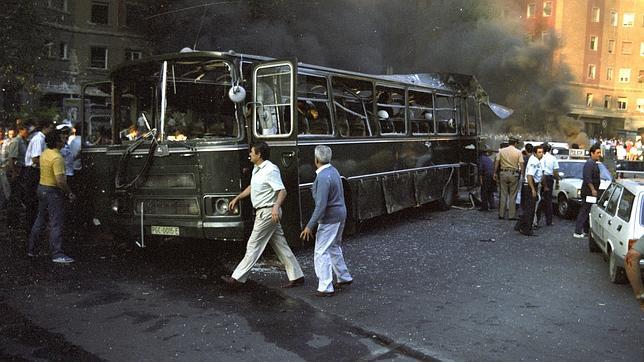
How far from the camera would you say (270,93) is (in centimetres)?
776

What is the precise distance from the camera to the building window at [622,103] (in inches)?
2258

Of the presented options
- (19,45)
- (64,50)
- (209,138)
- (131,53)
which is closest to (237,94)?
(209,138)

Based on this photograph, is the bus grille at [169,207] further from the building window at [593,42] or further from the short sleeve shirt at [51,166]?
the building window at [593,42]

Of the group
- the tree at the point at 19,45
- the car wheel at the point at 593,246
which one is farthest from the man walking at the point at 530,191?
the tree at the point at 19,45

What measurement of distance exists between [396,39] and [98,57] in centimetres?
1871

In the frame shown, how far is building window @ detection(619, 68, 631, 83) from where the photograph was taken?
57953mm

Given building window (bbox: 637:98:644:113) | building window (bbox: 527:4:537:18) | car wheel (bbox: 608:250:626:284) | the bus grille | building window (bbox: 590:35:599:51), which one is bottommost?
car wheel (bbox: 608:250:626:284)

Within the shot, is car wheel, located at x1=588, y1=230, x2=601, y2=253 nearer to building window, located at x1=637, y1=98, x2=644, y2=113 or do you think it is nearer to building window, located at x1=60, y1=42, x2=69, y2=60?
building window, located at x1=60, y1=42, x2=69, y2=60

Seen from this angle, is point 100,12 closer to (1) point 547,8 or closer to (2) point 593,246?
(2) point 593,246

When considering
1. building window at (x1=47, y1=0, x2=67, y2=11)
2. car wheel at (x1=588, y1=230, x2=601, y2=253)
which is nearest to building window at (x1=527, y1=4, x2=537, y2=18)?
building window at (x1=47, y1=0, x2=67, y2=11)

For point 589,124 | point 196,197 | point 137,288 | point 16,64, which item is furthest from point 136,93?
point 589,124

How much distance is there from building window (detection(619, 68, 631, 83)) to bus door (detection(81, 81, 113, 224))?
58489 mm

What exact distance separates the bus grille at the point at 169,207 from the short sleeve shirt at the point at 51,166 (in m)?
1.02

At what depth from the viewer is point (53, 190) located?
7543mm
